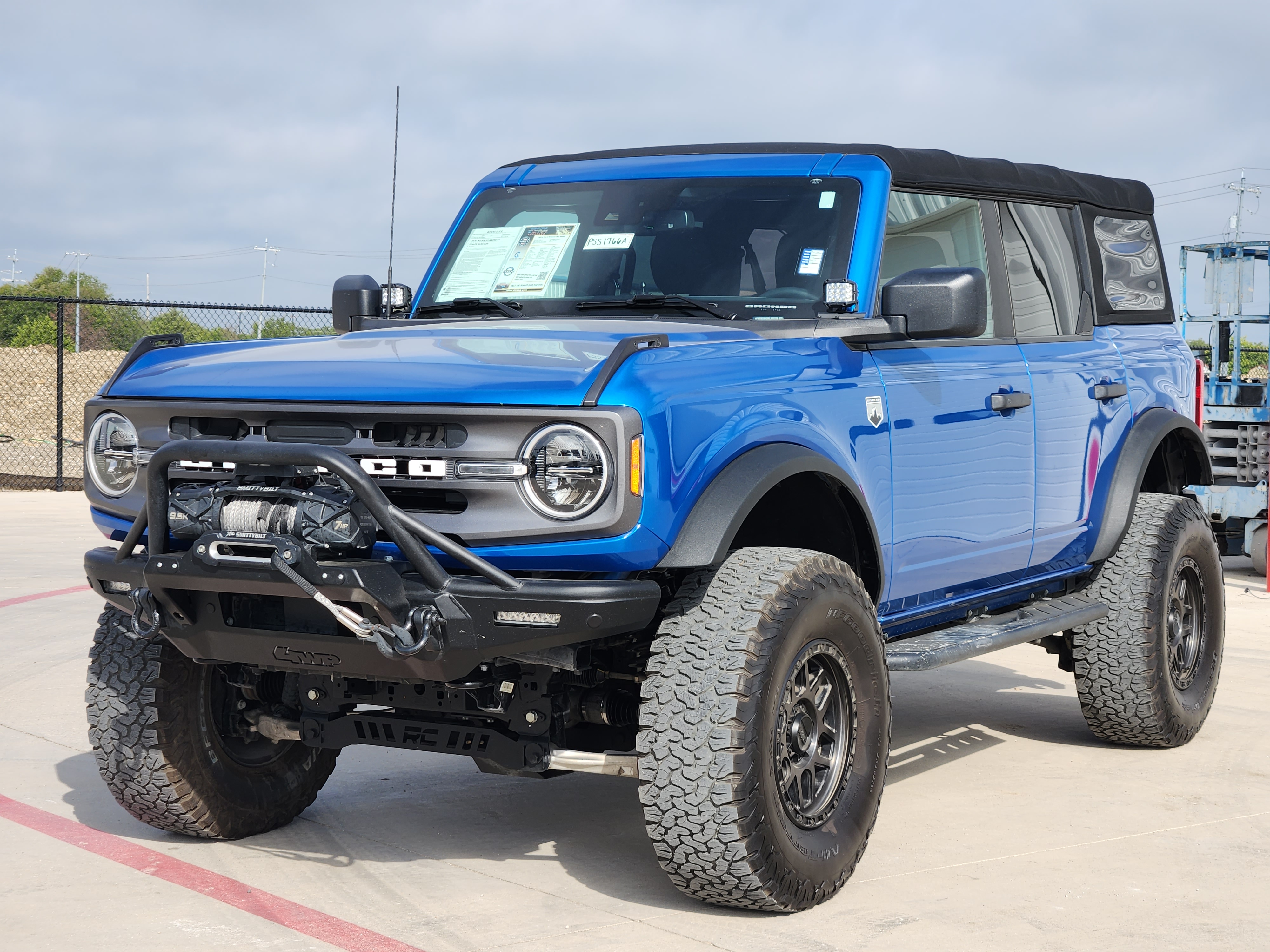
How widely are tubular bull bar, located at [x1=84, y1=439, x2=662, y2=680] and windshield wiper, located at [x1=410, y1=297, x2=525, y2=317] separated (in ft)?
4.81

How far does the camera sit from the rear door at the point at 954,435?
Answer: 4.83 metres

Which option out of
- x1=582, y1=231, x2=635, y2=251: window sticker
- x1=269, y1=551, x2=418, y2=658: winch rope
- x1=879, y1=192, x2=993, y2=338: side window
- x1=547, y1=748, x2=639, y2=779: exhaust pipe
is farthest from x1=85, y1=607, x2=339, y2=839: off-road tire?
x1=879, y1=192, x2=993, y2=338: side window

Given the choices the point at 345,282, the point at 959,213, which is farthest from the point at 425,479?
the point at 959,213

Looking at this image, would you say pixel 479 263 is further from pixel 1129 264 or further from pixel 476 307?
pixel 1129 264

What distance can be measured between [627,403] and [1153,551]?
3307 mm

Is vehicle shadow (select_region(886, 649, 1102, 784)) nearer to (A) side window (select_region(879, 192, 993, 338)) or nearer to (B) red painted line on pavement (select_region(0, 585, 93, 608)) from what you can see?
(A) side window (select_region(879, 192, 993, 338))

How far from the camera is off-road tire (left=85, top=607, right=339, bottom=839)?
4523mm

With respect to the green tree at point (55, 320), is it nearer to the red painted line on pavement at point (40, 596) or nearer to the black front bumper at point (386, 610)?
the red painted line on pavement at point (40, 596)

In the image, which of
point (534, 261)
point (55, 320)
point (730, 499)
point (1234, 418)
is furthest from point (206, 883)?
point (55, 320)

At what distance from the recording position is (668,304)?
189 inches

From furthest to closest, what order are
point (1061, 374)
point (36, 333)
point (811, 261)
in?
point (36, 333)
point (1061, 374)
point (811, 261)

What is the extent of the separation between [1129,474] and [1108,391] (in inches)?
14.2

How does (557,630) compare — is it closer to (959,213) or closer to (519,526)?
(519,526)

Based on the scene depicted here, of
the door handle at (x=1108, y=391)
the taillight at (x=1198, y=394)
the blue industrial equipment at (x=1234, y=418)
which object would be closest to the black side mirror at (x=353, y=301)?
the door handle at (x=1108, y=391)
